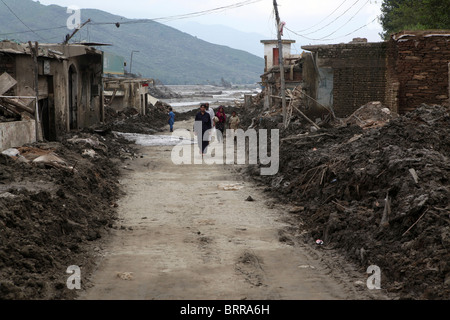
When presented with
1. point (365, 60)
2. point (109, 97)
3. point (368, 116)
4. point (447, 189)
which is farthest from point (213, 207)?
point (109, 97)

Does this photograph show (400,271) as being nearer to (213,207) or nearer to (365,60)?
(213,207)

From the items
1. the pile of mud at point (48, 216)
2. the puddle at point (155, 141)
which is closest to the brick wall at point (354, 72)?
the puddle at point (155, 141)

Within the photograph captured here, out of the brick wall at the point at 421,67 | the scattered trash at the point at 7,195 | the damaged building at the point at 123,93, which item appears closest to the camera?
the scattered trash at the point at 7,195

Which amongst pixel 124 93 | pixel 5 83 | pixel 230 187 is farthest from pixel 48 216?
pixel 124 93

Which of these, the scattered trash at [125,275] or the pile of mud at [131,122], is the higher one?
the pile of mud at [131,122]

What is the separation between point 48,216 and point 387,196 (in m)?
4.93

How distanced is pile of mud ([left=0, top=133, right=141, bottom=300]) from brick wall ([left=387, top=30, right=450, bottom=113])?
9253 mm

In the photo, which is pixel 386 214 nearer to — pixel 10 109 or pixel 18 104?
pixel 10 109

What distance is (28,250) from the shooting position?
678 cm

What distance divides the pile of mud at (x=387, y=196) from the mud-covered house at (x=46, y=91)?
19.0ft

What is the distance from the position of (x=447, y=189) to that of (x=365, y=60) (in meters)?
12.5

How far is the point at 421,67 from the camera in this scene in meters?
17.5

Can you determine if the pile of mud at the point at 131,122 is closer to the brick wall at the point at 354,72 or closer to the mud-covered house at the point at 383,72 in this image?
the mud-covered house at the point at 383,72

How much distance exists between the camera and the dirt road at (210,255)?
20.5ft
